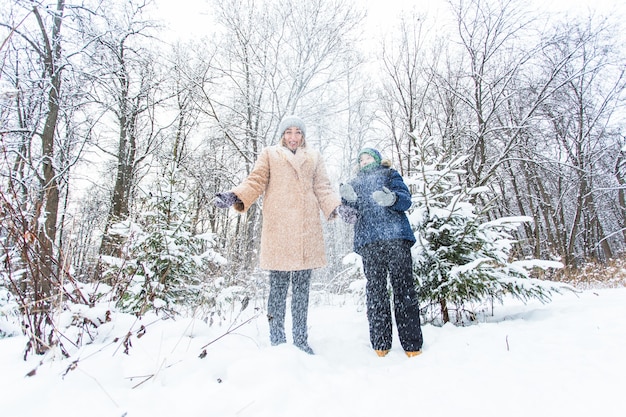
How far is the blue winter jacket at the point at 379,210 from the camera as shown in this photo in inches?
95.4

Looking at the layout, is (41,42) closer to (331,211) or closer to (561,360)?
(331,211)

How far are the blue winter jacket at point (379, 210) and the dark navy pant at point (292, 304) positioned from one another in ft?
1.94

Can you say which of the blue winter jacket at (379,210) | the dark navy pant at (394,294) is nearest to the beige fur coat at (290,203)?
the blue winter jacket at (379,210)

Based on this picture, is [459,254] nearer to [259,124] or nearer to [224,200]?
[224,200]

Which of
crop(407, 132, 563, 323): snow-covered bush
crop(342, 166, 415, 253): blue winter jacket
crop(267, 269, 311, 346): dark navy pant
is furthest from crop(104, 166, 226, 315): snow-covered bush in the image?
crop(407, 132, 563, 323): snow-covered bush

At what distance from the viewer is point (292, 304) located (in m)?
2.41

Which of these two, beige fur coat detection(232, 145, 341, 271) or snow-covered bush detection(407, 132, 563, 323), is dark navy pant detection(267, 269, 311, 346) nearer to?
beige fur coat detection(232, 145, 341, 271)

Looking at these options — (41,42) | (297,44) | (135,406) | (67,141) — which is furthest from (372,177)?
(67,141)

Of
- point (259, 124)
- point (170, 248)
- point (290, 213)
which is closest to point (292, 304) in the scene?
point (290, 213)

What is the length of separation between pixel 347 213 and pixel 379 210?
10.6 inches

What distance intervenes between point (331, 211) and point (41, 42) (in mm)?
8094

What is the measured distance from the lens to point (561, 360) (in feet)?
5.89

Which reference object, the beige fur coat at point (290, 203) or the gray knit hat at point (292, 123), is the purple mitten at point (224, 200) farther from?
the gray knit hat at point (292, 123)

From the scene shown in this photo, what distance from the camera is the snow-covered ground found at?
122 centimetres
